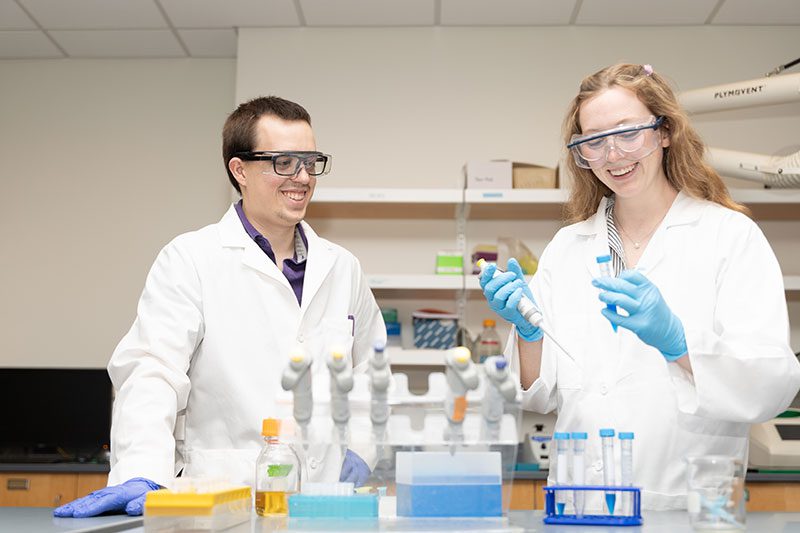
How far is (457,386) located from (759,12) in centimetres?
346

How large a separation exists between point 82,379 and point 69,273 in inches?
26.9

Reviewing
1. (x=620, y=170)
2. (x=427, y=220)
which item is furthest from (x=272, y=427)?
(x=427, y=220)

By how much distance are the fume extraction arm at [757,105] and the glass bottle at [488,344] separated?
1151 mm

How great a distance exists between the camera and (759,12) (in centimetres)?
393

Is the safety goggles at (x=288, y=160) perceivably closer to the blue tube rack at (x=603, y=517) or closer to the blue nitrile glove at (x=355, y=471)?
the blue nitrile glove at (x=355, y=471)

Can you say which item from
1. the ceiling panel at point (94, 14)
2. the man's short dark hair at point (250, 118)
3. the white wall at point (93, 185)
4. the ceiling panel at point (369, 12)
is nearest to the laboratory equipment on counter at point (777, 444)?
the man's short dark hair at point (250, 118)

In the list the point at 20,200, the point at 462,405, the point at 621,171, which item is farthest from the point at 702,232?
the point at 20,200

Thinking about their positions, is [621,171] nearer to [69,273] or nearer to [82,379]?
[82,379]

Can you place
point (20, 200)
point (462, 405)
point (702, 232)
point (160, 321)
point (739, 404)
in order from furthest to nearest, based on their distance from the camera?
1. point (20, 200)
2. point (160, 321)
3. point (702, 232)
4. point (739, 404)
5. point (462, 405)

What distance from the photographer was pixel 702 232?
179cm

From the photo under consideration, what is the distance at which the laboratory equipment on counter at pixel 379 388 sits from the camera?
115cm

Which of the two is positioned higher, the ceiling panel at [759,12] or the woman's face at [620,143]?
the ceiling panel at [759,12]

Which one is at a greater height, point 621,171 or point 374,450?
point 621,171

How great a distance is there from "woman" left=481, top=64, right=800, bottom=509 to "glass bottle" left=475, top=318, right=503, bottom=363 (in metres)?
1.67
